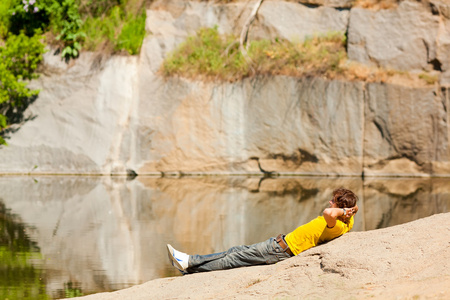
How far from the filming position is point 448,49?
59.6 feet

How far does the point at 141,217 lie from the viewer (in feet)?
34.2

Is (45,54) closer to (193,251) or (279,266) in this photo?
(193,251)

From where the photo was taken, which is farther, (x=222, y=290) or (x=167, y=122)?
(x=167, y=122)

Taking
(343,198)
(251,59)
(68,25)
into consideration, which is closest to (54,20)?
(68,25)

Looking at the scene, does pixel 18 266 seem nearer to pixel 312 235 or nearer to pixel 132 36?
pixel 312 235

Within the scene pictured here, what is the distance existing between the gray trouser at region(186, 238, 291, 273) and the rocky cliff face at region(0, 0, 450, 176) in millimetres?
11930

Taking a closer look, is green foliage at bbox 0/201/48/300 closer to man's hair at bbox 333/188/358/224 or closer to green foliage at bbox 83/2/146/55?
man's hair at bbox 333/188/358/224

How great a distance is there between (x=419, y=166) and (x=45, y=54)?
35.0 ft

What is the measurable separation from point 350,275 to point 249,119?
13.4 m

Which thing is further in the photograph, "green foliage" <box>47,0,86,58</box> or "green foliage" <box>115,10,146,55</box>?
"green foliage" <box>115,10,146,55</box>

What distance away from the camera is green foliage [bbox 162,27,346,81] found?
A: 1812cm

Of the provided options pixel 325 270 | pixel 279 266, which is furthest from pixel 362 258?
pixel 279 266

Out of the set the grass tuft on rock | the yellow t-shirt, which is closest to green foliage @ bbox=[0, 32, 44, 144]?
the grass tuft on rock

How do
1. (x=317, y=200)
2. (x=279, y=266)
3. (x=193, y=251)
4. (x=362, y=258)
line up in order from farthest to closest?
(x=317, y=200) < (x=193, y=251) < (x=279, y=266) < (x=362, y=258)
